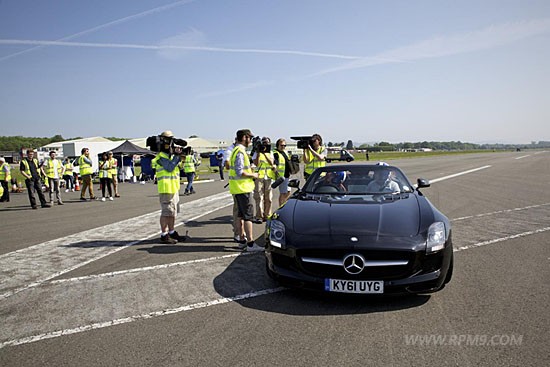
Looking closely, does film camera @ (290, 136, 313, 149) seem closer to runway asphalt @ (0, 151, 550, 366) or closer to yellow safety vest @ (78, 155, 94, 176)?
runway asphalt @ (0, 151, 550, 366)

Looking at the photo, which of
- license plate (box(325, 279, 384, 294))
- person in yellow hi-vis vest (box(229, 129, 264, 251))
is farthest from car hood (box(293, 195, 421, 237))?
person in yellow hi-vis vest (box(229, 129, 264, 251))

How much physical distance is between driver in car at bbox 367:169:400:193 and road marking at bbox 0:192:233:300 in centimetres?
405

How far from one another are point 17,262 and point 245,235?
3320mm

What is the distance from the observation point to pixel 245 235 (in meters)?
6.34

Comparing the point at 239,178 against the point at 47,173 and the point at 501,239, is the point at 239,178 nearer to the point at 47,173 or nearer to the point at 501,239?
the point at 501,239

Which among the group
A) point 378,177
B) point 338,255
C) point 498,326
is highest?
point 378,177

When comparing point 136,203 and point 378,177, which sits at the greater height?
point 378,177

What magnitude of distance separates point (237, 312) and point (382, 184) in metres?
2.88

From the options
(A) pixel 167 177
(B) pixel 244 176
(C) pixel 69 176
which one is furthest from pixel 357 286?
(C) pixel 69 176

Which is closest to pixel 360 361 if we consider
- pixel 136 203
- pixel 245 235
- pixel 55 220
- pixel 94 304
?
pixel 94 304

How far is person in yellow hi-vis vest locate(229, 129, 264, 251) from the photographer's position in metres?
5.95

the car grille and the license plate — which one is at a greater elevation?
the car grille

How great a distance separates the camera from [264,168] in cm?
780

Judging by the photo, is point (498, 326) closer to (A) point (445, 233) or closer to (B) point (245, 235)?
(A) point (445, 233)
